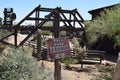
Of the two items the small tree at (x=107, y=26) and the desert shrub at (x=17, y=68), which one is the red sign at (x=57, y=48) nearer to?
the desert shrub at (x=17, y=68)

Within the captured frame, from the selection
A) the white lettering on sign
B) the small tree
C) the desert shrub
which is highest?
the small tree

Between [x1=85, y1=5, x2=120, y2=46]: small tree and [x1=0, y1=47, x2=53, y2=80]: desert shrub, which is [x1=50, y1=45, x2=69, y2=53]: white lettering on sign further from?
[x1=85, y1=5, x2=120, y2=46]: small tree

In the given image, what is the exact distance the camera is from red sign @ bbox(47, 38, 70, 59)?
309 inches

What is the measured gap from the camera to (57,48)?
26.3 feet

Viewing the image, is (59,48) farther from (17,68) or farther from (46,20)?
(46,20)

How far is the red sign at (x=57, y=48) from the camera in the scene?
7.84 m

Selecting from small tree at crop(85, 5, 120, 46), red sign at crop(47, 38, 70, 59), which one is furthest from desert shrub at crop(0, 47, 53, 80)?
small tree at crop(85, 5, 120, 46)

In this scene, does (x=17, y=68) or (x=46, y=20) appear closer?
(x=17, y=68)

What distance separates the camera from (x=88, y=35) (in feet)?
80.0

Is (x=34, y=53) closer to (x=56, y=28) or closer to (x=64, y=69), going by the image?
(x=64, y=69)

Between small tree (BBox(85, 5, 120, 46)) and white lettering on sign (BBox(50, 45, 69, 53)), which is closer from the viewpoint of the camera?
white lettering on sign (BBox(50, 45, 69, 53))

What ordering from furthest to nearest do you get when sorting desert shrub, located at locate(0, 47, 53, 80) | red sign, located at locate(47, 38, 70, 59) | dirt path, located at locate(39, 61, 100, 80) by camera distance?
dirt path, located at locate(39, 61, 100, 80), desert shrub, located at locate(0, 47, 53, 80), red sign, located at locate(47, 38, 70, 59)

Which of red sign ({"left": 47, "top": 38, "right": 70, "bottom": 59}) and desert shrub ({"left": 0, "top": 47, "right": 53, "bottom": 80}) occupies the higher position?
red sign ({"left": 47, "top": 38, "right": 70, "bottom": 59})

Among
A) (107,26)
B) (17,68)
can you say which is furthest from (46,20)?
(17,68)
